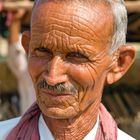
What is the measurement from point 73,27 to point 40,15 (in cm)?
12

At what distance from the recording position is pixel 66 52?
1.85 metres

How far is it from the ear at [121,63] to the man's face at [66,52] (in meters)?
0.10

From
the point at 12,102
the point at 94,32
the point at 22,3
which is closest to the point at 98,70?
the point at 94,32

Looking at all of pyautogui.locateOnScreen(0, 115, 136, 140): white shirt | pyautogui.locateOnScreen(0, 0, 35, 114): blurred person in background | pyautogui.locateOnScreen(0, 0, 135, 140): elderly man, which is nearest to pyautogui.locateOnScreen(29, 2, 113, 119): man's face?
pyautogui.locateOnScreen(0, 0, 135, 140): elderly man

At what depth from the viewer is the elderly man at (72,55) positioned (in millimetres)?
1847

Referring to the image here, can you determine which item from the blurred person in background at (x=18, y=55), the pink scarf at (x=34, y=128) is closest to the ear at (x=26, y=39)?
the pink scarf at (x=34, y=128)

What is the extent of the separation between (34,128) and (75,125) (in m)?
0.15

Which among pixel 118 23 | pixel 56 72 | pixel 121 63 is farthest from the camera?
pixel 121 63

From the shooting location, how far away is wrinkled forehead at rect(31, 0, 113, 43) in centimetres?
185

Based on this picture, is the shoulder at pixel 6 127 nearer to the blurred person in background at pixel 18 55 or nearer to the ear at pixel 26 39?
the ear at pixel 26 39

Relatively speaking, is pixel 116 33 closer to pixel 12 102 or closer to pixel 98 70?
pixel 98 70

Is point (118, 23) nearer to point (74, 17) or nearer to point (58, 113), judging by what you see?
point (74, 17)

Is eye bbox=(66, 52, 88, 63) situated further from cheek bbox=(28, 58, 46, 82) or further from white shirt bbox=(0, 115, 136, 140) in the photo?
white shirt bbox=(0, 115, 136, 140)

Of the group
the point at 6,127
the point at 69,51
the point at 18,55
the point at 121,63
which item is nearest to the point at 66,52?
the point at 69,51
